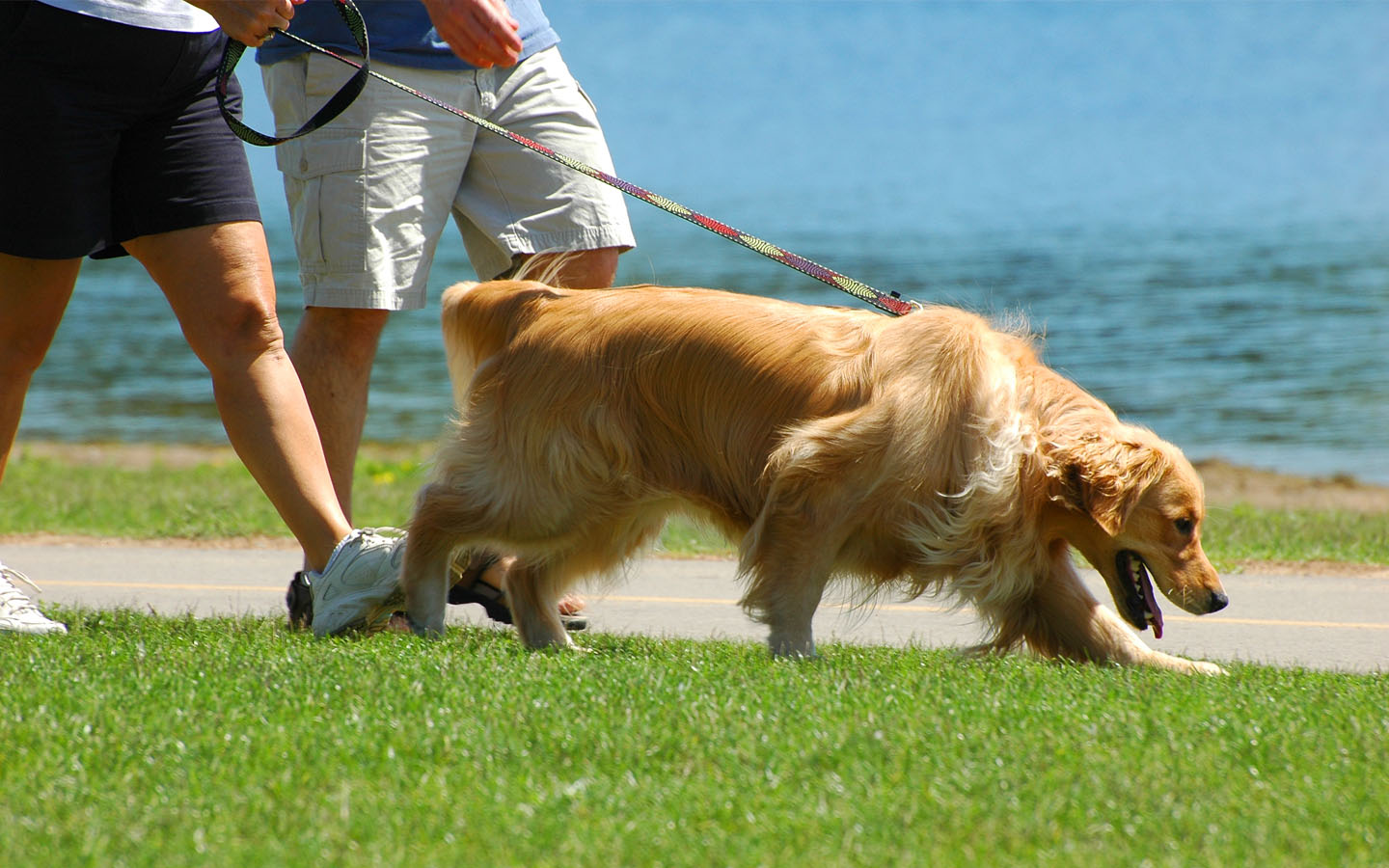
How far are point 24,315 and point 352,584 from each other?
1.28 m

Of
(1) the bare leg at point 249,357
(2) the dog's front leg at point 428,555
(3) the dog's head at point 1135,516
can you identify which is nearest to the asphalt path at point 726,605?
(3) the dog's head at point 1135,516

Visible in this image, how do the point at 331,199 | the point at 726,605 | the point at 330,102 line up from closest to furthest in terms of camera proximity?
the point at 330,102, the point at 331,199, the point at 726,605

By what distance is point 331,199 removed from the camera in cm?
472

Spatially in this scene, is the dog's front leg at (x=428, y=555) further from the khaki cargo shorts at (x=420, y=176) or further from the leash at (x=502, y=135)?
the leash at (x=502, y=135)

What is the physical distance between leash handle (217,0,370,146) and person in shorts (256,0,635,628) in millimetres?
286

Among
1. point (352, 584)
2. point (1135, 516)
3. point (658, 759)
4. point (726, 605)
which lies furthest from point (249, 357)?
point (1135, 516)

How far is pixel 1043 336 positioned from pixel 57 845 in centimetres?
311

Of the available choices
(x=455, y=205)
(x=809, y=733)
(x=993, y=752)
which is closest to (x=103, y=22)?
(x=455, y=205)

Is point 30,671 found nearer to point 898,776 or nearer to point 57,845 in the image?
point 57,845

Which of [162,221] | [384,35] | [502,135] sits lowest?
[162,221]

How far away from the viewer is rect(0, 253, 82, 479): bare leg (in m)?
A: 4.24

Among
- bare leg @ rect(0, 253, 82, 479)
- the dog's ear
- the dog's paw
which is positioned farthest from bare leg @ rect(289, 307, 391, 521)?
the dog's paw

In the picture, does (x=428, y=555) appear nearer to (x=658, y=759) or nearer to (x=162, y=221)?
(x=162, y=221)

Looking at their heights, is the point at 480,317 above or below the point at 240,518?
above
